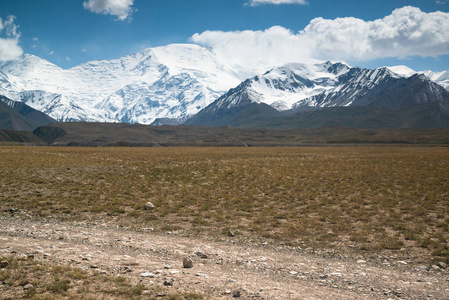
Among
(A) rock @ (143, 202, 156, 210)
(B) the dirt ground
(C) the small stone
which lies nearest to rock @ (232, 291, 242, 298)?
(B) the dirt ground

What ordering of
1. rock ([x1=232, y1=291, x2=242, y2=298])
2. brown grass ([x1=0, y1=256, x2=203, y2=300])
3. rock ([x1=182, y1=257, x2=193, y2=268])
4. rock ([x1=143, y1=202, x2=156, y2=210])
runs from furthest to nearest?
rock ([x1=143, y1=202, x2=156, y2=210])
rock ([x1=182, y1=257, x2=193, y2=268])
rock ([x1=232, y1=291, x2=242, y2=298])
brown grass ([x1=0, y1=256, x2=203, y2=300])

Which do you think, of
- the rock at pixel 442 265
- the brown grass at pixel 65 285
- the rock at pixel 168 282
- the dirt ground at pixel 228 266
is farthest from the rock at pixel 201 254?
the rock at pixel 442 265

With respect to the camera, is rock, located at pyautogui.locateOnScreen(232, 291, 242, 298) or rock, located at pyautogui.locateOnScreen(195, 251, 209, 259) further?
rock, located at pyautogui.locateOnScreen(195, 251, 209, 259)

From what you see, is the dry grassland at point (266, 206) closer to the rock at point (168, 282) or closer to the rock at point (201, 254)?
the rock at point (201, 254)

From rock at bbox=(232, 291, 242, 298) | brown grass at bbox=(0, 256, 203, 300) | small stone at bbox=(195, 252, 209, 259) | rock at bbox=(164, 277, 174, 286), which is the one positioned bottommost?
small stone at bbox=(195, 252, 209, 259)

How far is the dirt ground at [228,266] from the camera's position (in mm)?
9852

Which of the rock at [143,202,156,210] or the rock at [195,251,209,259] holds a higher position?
the rock at [143,202,156,210]

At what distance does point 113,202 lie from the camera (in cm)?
2275

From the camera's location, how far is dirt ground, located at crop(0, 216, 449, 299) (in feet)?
32.3

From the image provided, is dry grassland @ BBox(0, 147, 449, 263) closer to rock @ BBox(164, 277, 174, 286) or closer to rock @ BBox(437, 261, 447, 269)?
rock @ BBox(437, 261, 447, 269)

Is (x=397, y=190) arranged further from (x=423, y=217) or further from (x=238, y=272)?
(x=238, y=272)

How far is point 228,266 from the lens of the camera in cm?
1187

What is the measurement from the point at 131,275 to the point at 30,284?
262 cm

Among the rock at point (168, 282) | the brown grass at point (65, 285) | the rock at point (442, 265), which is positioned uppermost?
the brown grass at point (65, 285)
